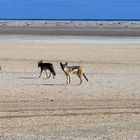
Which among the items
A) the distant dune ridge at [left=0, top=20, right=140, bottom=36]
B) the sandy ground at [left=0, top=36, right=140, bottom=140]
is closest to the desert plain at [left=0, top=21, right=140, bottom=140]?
the sandy ground at [left=0, top=36, right=140, bottom=140]

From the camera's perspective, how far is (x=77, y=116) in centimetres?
1482

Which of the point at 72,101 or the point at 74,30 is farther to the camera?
the point at 74,30

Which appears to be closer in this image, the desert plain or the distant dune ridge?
the desert plain

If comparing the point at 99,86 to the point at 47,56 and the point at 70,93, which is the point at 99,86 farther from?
the point at 47,56

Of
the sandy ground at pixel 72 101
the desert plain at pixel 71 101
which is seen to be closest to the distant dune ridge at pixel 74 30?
the desert plain at pixel 71 101

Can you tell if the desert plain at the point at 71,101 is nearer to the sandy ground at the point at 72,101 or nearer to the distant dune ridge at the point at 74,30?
the sandy ground at the point at 72,101

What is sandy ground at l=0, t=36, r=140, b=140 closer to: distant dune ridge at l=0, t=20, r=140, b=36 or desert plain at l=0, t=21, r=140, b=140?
desert plain at l=0, t=21, r=140, b=140

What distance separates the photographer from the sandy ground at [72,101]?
12617 mm

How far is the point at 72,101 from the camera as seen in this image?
17.8 m

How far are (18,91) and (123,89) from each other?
3.33 meters

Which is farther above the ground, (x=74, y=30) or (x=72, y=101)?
(x=74, y=30)

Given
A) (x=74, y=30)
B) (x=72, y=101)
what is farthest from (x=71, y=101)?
(x=74, y=30)

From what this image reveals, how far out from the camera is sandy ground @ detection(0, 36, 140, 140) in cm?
1262

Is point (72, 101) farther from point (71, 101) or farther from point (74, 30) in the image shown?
point (74, 30)
